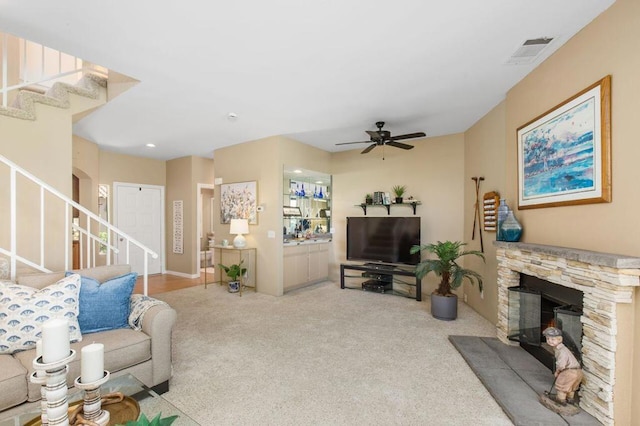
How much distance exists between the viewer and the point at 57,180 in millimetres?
3189

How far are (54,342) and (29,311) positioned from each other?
1.27 m

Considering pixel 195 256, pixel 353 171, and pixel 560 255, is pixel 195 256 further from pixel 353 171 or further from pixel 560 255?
pixel 560 255

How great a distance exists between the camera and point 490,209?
374 cm

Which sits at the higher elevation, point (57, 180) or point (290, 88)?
point (290, 88)

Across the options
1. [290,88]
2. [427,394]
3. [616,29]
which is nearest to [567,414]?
[427,394]

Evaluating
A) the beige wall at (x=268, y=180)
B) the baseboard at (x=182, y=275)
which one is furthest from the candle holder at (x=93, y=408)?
the baseboard at (x=182, y=275)

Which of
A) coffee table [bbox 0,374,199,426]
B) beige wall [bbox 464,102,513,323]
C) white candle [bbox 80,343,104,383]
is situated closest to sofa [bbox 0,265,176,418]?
coffee table [bbox 0,374,199,426]

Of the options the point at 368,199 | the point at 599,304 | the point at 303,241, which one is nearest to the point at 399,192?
the point at 368,199

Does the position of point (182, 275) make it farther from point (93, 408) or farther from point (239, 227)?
point (93, 408)

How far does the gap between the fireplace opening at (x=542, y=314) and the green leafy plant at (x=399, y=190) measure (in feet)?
8.57

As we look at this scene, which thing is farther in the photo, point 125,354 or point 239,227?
point 239,227

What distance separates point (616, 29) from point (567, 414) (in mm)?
2534

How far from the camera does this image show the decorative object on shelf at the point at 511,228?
2.97 metres

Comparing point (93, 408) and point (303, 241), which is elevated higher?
point (303, 241)
